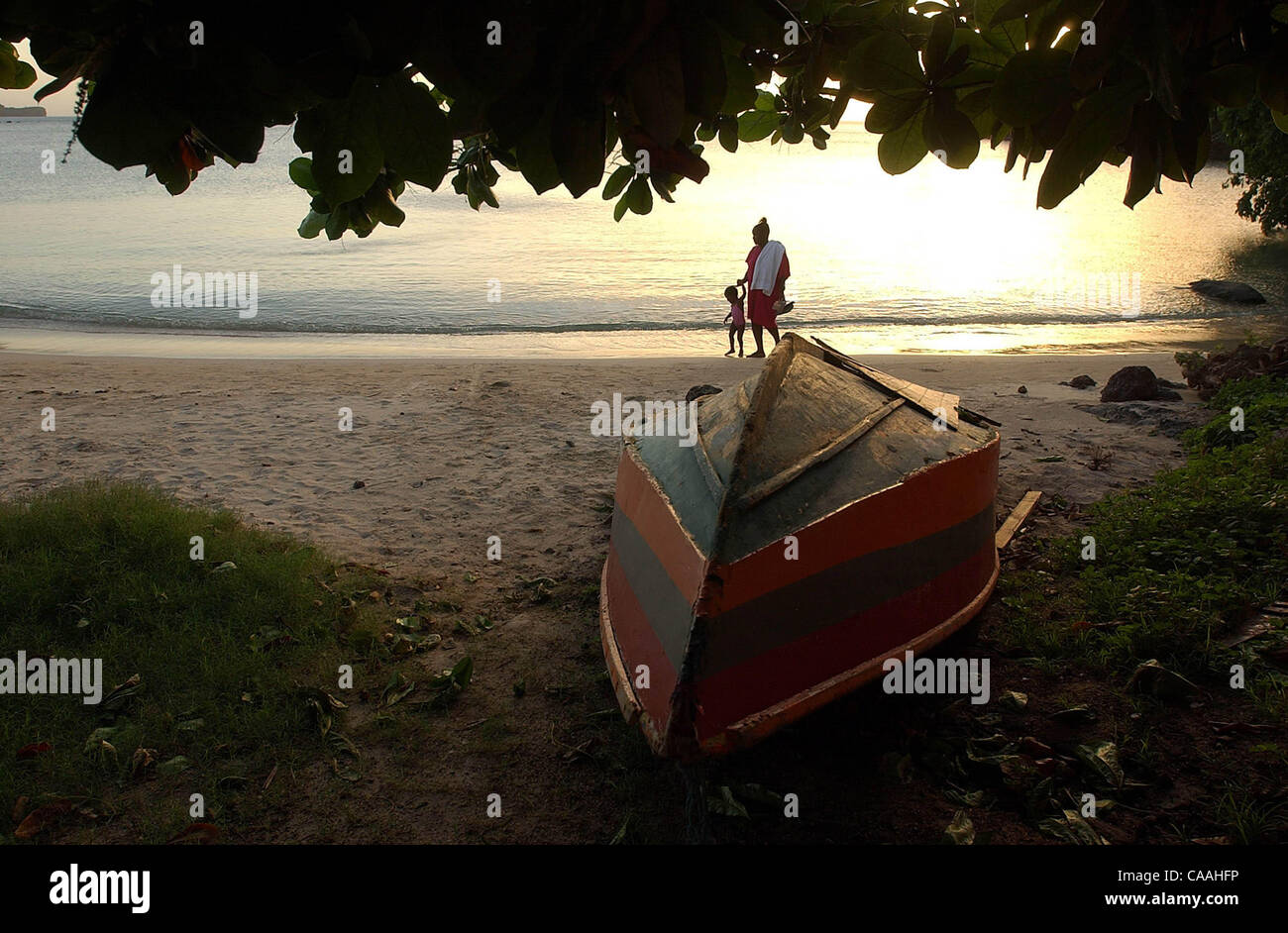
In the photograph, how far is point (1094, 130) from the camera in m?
1.70

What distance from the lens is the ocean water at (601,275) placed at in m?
18.2

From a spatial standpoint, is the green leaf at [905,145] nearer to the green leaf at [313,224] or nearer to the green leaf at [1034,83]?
the green leaf at [1034,83]

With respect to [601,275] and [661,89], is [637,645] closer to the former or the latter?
[661,89]

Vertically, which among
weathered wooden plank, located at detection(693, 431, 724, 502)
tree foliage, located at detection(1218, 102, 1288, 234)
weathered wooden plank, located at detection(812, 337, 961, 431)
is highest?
tree foliage, located at detection(1218, 102, 1288, 234)

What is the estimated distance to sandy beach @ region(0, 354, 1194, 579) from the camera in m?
6.83

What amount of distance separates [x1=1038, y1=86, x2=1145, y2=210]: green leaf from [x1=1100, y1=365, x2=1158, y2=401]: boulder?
9.82 meters

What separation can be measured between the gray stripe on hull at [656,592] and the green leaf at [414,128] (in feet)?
7.04

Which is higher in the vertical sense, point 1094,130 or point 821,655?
point 1094,130

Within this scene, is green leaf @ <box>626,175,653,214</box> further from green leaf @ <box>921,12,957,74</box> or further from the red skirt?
the red skirt

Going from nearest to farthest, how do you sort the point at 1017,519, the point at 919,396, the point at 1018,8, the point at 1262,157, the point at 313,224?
the point at 1018,8 → the point at 313,224 → the point at 919,396 → the point at 1017,519 → the point at 1262,157

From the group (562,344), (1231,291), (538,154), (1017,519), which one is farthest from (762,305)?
(1231,291)

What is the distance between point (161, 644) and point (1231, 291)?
26.1m

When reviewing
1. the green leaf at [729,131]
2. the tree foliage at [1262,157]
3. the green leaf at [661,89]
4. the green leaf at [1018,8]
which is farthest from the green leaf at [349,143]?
the tree foliage at [1262,157]

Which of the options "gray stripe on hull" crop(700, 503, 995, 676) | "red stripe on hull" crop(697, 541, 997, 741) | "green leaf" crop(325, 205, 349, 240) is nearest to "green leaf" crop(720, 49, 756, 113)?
"green leaf" crop(325, 205, 349, 240)
